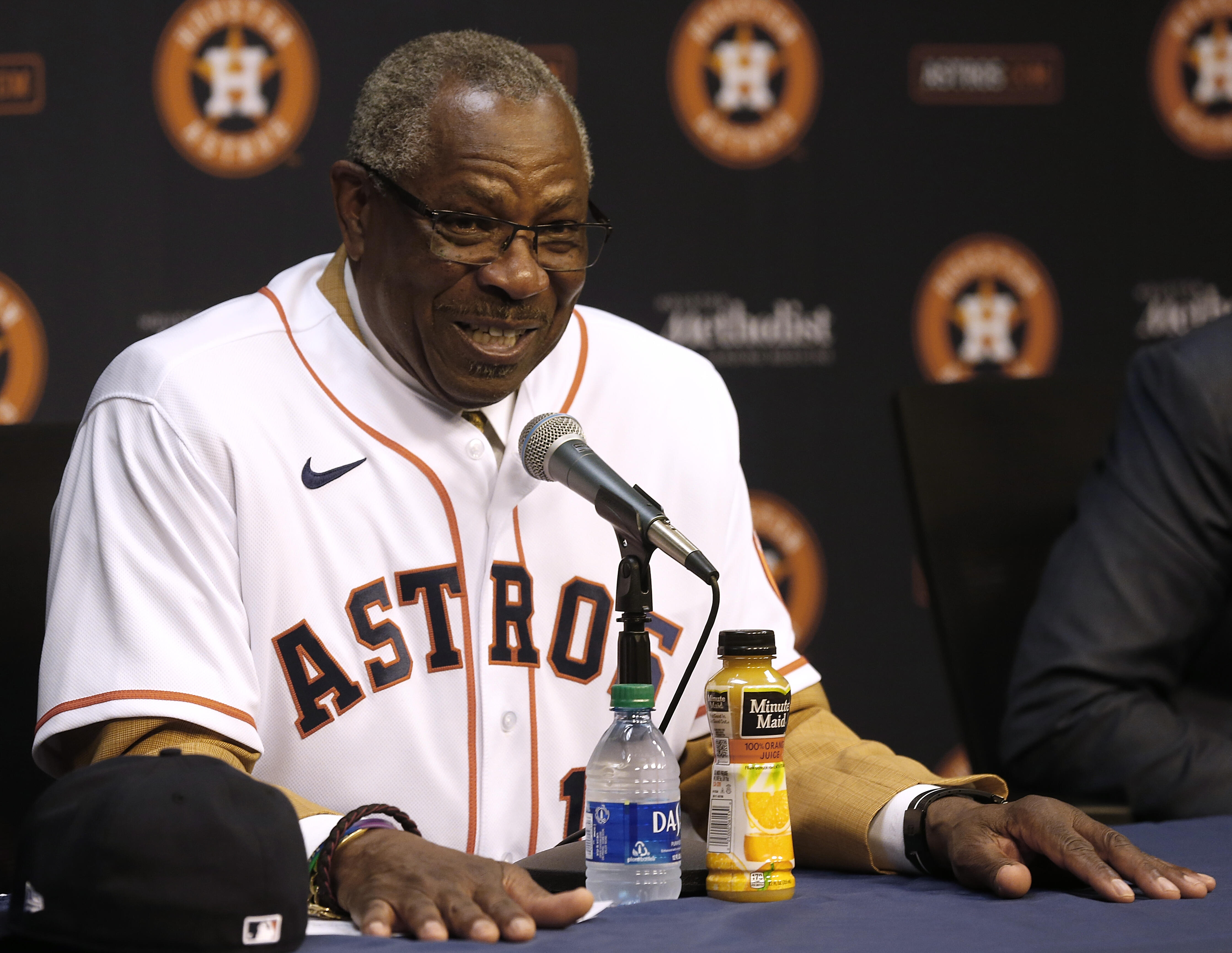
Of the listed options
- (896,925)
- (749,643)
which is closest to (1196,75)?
(749,643)

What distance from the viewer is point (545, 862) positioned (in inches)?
49.8

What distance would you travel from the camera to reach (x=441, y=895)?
3.40ft

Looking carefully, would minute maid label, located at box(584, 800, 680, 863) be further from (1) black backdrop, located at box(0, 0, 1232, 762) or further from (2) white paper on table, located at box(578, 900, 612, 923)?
(1) black backdrop, located at box(0, 0, 1232, 762)

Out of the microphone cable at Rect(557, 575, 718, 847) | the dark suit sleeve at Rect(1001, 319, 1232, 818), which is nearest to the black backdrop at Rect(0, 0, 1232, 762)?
the dark suit sleeve at Rect(1001, 319, 1232, 818)

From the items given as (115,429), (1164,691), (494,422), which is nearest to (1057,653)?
(1164,691)

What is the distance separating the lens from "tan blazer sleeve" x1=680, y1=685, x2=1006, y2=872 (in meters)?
1.32

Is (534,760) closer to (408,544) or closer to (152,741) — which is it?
(408,544)

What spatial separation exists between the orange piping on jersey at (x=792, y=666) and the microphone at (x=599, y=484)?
349mm

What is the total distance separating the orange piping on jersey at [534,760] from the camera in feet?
5.07

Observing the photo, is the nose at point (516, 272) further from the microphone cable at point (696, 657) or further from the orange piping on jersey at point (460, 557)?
the microphone cable at point (696, 657)

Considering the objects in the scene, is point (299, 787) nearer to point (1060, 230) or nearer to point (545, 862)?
point (545, 862)

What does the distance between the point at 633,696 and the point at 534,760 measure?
436 millimetres

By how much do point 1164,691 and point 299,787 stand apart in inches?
49.1

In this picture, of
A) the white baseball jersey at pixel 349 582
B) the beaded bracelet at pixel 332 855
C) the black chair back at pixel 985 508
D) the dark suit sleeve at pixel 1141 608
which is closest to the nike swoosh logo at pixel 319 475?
the white baseball jersey at pixel 349 582
